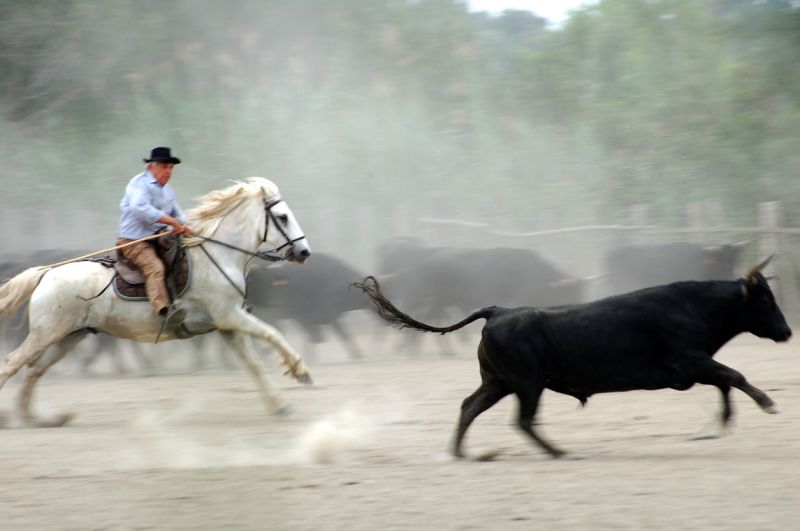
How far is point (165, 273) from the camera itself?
30.7 feet

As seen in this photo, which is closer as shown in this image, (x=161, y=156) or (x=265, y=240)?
(x=161, y=156)

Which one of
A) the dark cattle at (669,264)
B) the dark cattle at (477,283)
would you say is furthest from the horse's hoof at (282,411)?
the dark cattle at (669,264)

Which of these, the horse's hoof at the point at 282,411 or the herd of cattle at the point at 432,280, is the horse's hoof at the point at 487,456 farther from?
the herd of cattle at the point at 432,280

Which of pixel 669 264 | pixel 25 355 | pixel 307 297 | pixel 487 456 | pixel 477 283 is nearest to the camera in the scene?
pixel 487 456

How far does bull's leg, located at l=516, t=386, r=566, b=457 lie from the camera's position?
22.5 ft

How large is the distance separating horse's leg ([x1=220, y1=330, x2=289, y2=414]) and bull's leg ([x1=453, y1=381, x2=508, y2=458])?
261cm

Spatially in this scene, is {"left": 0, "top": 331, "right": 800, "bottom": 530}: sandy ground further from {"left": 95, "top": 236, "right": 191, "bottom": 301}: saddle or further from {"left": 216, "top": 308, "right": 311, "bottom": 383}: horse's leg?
{"left": 95, "top": 236, "right": 191, "bottom": 301}: saddle

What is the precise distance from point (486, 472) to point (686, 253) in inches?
353

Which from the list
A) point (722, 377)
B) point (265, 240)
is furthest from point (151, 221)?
point (722, 377)

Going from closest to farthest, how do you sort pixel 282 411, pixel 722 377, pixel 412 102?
pixel 722 377
pixel 282 411
pixel 412 102

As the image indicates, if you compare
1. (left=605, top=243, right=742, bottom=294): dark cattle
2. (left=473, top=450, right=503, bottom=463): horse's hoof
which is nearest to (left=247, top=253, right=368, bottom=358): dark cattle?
(left=605, top=243, right=742, bottom=294): dark cattle

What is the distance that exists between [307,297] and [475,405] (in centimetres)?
692

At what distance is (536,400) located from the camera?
6895mm

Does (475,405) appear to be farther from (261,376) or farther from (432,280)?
(432,280)
